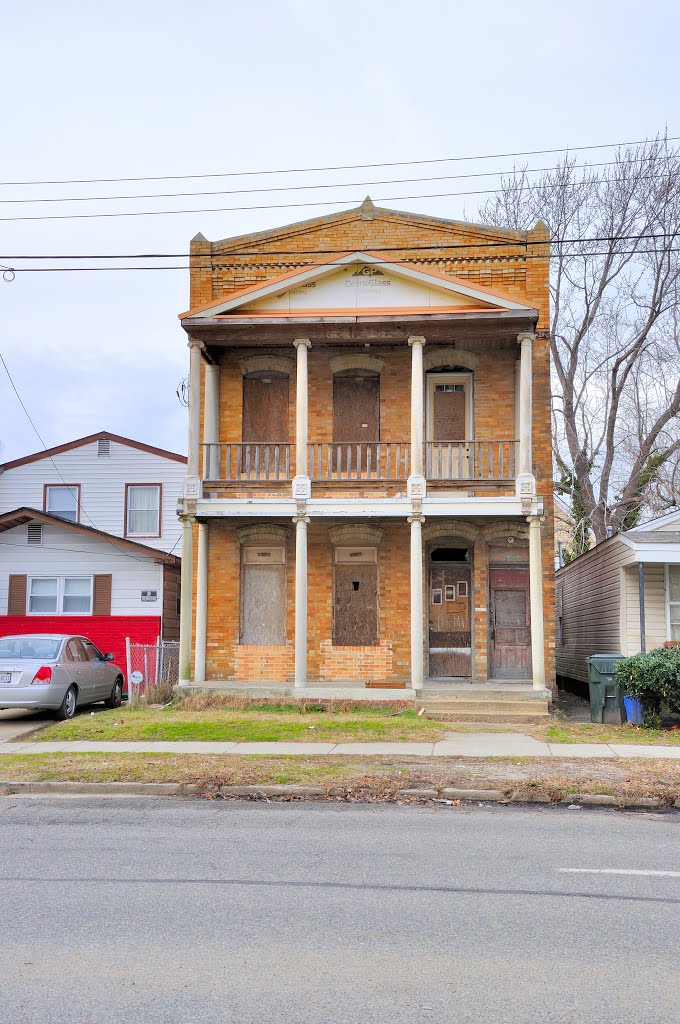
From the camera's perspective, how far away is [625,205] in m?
28.4

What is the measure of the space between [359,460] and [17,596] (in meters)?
10.6

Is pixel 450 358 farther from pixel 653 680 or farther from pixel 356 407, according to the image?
pixel 653 680

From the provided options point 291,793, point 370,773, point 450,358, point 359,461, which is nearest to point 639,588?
point 359,461

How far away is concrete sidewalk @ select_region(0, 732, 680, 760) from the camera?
466 inches

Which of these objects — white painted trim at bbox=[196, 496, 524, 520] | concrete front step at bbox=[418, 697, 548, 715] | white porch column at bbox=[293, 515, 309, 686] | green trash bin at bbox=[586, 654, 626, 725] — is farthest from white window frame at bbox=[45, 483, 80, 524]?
green trash bin at bbox=[586, 654, 626, 725]

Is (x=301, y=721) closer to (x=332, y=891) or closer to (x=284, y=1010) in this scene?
(x=332, y=891)

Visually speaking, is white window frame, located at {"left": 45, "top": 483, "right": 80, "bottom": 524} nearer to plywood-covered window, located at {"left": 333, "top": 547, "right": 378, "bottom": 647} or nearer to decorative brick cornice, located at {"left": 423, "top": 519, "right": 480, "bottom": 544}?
plywood-covered window, located at {"left": 333, "top": 547, "right": 378, "bottom": 647}

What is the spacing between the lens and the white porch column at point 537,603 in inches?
665

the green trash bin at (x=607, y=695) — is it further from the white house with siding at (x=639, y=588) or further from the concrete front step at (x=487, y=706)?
the white house with siding at (x=639, y=588)

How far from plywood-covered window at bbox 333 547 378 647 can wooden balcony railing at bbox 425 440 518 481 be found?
81.8 inches

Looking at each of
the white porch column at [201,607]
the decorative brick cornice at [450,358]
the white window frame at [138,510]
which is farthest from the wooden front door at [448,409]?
the white window frame at [138,510]

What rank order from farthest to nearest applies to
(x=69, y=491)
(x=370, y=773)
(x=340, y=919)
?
(x=69, y=491), (x=370, y=773), (x=340, y=919)

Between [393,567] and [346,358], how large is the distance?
13.7ft

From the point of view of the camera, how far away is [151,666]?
20828 mm
